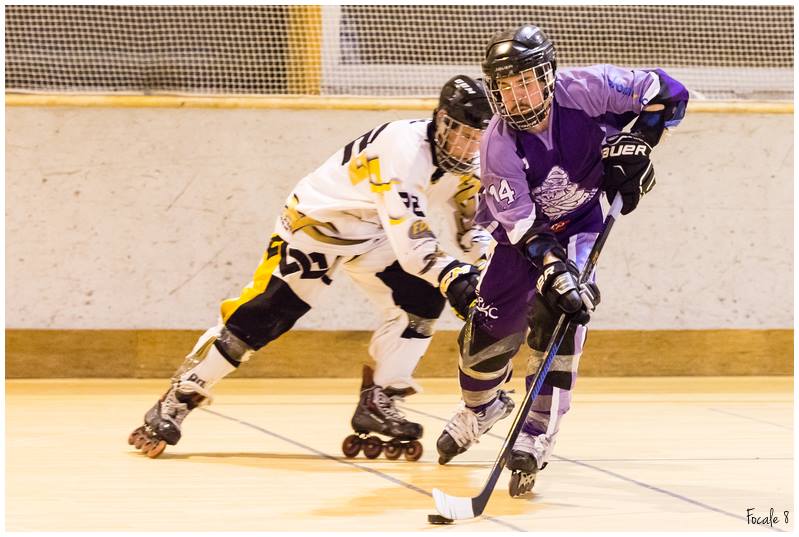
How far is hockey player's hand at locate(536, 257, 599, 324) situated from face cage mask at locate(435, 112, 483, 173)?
2.13 feet

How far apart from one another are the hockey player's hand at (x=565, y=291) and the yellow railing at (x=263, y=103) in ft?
8.56

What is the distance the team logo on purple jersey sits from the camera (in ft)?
9.95

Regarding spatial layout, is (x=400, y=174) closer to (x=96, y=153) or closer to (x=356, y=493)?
(x=356, y=493)

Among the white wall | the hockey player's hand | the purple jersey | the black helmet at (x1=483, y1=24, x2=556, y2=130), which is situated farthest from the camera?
the white wall

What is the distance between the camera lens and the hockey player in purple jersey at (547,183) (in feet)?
9.46

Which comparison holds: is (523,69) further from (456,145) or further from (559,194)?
(456,145)

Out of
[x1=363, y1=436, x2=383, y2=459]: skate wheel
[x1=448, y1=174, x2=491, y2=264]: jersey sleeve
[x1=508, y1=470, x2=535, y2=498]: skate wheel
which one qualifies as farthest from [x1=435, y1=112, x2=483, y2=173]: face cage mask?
[x1=508, y1=470, x2=535, y2=498]: skate wheel

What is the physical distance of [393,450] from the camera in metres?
3.56

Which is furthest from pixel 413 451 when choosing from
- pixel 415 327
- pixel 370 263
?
pixel 370 263

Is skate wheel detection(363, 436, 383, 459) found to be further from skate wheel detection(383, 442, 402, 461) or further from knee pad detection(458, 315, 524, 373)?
knee pad detection(458, 315, 524, 373)

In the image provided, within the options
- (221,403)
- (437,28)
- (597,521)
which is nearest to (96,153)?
(221,403)

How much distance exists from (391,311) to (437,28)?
2416 millimetres

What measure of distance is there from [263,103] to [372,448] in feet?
7.24

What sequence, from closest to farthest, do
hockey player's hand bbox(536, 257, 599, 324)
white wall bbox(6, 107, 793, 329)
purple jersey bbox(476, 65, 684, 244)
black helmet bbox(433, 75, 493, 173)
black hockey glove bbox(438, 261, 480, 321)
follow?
hockey player's hand bbox(536, 257, 599, 324)
purple jersey bbox(476, 65, 684, 244)
black hockey glove bbox(438, 261, 480, 321)
black helmet bbox(433, 75, 493, 173)
white wall bbox(6, 107, 793, 329)
